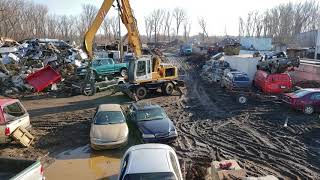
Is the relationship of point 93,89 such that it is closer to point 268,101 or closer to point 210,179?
point 268,101

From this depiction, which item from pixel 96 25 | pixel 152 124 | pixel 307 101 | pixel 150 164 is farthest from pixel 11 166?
pixel 96 25

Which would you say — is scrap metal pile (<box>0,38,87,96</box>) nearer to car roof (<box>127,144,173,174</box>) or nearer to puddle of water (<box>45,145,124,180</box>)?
puddle of water (<box>45,145,124,180</box>)

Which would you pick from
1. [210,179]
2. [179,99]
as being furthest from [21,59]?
[210,179]

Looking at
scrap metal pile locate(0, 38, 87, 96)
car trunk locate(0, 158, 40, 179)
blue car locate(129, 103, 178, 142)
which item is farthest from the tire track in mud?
scrap metal pile locate(0, 38, 87, 96)

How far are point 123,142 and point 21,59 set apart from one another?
83.9 feet

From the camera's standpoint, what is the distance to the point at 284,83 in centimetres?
2492

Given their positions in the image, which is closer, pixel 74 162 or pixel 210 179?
pixel 210 179

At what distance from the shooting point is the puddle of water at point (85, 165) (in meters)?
11.7

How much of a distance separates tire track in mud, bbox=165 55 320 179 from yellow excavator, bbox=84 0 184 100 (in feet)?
13.6

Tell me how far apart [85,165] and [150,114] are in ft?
13.3

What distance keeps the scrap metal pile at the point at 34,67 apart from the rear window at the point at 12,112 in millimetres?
12993

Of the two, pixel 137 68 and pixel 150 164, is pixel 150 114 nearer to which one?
pixel 150 164

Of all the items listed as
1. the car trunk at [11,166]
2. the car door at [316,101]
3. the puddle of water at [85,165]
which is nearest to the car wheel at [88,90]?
the puddle of water at [85,165]

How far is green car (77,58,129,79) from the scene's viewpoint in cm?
3044
